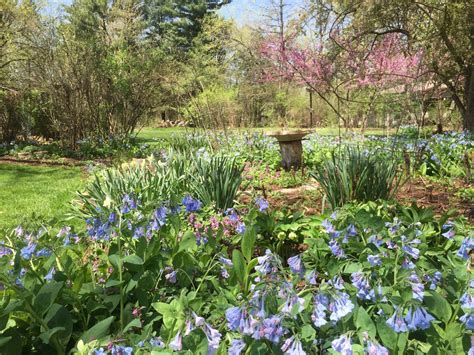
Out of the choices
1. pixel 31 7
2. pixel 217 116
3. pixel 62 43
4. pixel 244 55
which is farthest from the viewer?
pixel 244 55

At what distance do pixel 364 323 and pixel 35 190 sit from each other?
566 centimetres

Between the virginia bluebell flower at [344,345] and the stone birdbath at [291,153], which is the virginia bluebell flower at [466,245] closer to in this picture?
the virginia bluebell flower at [344,345]

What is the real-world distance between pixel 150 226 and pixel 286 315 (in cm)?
81

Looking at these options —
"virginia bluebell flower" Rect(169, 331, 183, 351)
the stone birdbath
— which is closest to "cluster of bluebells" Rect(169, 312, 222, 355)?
"virginia bluebell flower" Rect(169, 331, 183, 351)

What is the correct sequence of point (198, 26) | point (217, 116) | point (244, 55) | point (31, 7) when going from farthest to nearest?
1. point (198, 26)
2. point (244, 55)
3. point (31, 7)
4. point (217, 116)

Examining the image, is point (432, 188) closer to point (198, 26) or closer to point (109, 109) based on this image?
point (109, 109)

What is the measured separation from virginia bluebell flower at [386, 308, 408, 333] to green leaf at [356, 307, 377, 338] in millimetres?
80

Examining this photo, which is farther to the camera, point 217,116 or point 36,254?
point 217,116

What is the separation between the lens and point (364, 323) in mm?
1025

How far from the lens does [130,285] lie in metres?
1.33

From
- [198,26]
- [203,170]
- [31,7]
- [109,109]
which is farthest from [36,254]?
[198,26]

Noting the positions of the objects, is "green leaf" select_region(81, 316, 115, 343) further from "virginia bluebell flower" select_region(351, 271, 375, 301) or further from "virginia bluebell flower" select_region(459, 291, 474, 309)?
"virginia bluebell flower" select_region(459, 291, 474, 309)

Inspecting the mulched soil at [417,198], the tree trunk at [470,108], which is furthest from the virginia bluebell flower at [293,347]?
the tree trunk at [470,108]

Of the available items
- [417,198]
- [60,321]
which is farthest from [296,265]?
[417,198]
